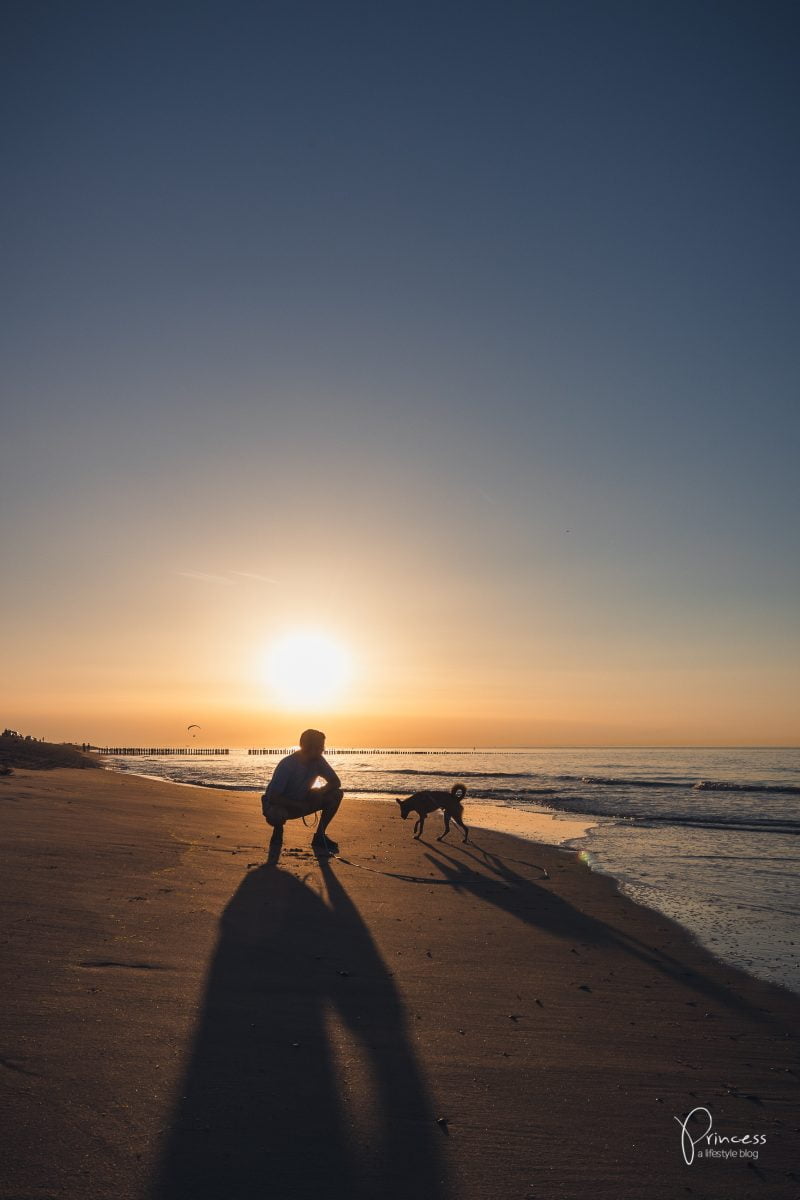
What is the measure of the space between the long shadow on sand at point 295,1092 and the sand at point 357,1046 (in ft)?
0.04

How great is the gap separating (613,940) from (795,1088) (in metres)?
3.63

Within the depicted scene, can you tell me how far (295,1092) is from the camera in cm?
388

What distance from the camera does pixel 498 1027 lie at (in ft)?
16.9

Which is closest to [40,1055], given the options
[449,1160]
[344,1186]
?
[344,1186]

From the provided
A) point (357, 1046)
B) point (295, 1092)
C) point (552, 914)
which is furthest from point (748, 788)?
point (295, 1092)

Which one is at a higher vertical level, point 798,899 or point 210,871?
point 210,871

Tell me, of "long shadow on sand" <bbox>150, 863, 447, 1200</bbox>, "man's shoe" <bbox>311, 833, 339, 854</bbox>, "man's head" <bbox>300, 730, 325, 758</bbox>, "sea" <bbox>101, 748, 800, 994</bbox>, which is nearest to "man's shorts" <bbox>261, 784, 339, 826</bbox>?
"man's shoe" <bbox>311, 833, 339, 854</bbox>

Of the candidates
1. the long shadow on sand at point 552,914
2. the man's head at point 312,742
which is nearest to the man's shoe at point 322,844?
the man's head at point 312,742

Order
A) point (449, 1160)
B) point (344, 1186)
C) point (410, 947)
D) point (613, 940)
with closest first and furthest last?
point (344, 1186) < point (449, 1160) < point (410, 947) < point (613, 940)

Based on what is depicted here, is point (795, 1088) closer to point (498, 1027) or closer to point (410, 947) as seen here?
point (498, 1027)

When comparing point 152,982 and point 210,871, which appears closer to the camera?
point 152,982

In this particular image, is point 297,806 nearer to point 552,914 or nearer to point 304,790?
point 304,790

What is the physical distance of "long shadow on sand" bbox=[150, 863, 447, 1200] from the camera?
3146mm

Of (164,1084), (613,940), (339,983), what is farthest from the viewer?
(613,940)
